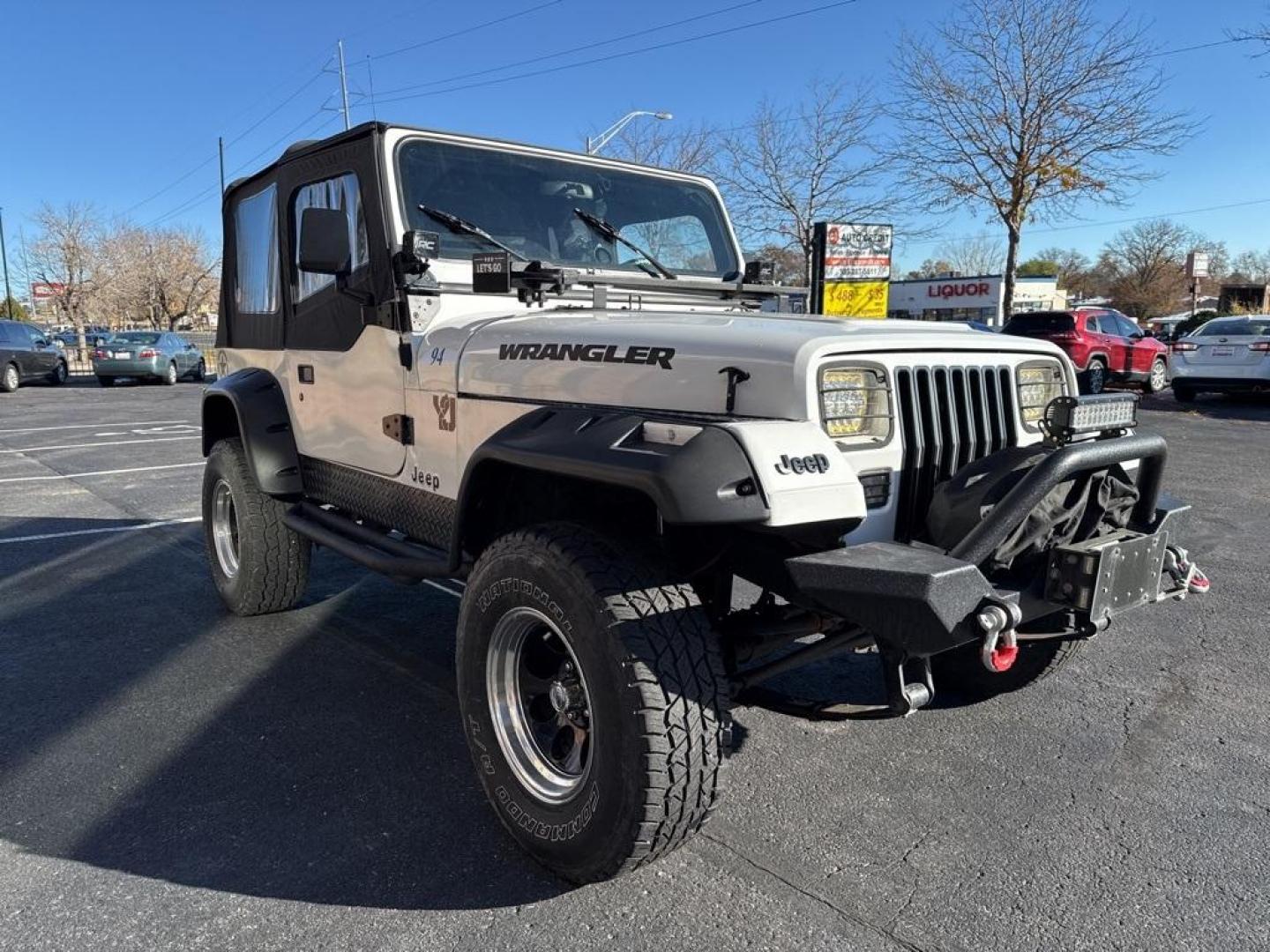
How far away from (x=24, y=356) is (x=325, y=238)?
879 inches

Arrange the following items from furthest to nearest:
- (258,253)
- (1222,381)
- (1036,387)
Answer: (1222,381), (258,253), (1036,387)

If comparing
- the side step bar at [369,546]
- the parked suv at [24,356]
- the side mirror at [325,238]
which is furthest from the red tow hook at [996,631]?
the parked suv at [24,356]

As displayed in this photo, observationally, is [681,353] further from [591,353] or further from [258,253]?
[258,253]

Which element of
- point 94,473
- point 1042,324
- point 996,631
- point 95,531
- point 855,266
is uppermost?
point 855,266

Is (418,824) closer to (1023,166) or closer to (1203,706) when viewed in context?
(1203,706)

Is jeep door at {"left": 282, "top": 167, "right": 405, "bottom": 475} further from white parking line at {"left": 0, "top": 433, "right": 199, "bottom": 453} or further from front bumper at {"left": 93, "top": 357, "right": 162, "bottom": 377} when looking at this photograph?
front bumper at {"left": 93, "top": 357, "right": 162, "bottom": 377}

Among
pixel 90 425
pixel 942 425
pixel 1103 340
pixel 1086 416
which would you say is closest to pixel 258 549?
pixel 942 425

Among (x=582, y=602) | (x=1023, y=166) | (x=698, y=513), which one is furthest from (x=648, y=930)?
(x=1023, y=166)

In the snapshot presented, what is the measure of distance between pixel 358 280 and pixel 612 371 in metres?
1.51

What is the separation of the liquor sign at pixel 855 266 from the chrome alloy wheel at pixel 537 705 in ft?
30.8

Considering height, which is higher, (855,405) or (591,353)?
(591,353)

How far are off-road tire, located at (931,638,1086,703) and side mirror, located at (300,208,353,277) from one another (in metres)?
2.68

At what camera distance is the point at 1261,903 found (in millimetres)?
2375

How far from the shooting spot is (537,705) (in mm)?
2701
